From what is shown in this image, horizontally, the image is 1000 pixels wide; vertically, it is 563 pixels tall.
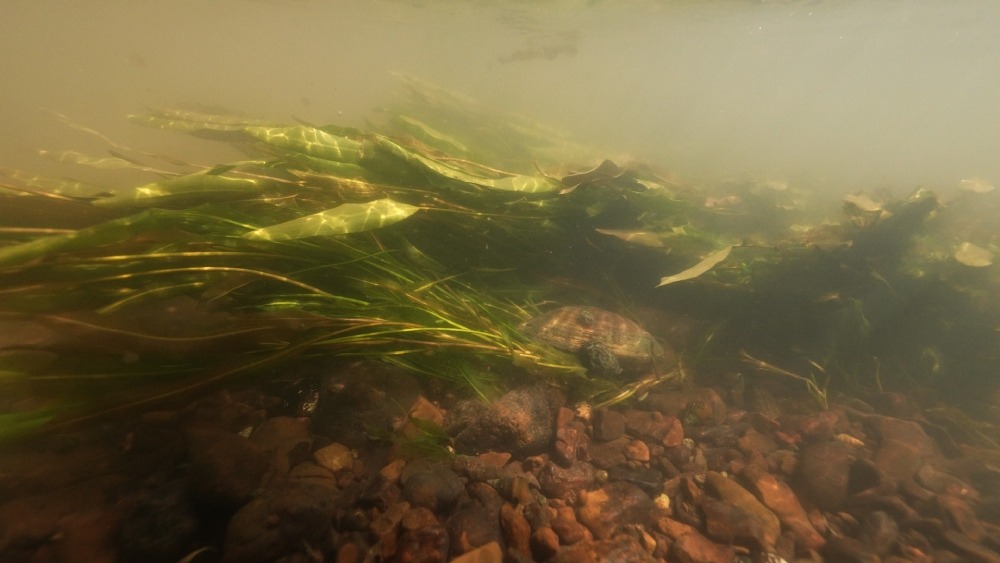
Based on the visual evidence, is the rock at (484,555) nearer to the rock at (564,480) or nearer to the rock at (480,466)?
the rock at (480,466)


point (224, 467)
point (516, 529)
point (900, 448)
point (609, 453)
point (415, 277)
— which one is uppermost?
point (415, 277)

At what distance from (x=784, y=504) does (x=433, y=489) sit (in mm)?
2326

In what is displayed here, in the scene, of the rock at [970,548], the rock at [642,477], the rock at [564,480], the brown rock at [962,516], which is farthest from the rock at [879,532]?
the rock at [564,480]

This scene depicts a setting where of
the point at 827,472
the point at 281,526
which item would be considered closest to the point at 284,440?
the point at 281,526

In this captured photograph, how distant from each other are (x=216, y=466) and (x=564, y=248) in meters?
3.16

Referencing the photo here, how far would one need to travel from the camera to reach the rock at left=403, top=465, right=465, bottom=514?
1928 millimetres

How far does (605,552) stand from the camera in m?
1.98

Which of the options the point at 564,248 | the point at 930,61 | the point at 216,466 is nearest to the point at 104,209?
the point at 216,466

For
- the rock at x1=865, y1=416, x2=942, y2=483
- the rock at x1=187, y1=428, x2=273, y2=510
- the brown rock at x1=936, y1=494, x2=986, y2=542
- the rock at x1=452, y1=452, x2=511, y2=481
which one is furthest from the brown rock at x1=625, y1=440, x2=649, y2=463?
the rock at x1=187, y1=428, x2=273, y2=510

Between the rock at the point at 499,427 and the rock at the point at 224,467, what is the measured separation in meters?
1.06

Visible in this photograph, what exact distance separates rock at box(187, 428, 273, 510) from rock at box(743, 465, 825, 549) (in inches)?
119

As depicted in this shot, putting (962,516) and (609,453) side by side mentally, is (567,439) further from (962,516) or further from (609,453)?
(962,516)

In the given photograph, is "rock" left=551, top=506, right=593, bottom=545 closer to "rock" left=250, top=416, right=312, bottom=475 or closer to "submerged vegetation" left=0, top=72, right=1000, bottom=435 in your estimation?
"submerged vegetation" left=0, top=72, right=1000, bottom=435

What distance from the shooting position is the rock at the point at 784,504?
2355 mm
